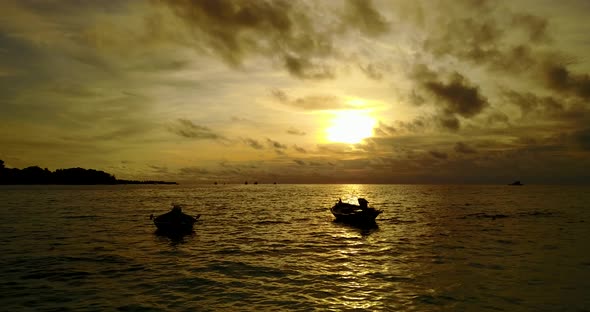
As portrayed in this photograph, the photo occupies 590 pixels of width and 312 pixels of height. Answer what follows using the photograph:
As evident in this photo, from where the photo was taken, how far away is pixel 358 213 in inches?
2003

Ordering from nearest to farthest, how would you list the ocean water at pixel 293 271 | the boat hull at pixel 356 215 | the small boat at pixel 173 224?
the ocean water at pixel 293 271 → the small boat at pixel 173 224 → the boat hull at pixel 356 215

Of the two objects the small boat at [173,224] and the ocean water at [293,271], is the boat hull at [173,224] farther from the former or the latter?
the ocean water at [293,271]

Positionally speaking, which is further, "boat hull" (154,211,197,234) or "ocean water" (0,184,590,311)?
"boat hull" (154,211,197,234)

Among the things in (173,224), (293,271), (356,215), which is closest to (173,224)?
(173,224)

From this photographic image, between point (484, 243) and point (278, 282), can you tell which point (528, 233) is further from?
point (278, 282)

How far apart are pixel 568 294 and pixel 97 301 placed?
2462 cm

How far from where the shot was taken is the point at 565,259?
93.1 ft

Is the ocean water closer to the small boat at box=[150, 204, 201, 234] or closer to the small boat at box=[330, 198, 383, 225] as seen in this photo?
the small boat at box=[150, 204, 201, 234]

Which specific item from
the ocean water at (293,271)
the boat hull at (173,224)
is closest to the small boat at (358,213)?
the ocean water at (293,271)

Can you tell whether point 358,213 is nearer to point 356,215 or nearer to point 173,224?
point 356,215

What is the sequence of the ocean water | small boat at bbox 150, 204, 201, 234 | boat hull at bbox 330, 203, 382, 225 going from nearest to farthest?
the ocean water < small boat at bbox 150, 204, 201, 234 < boat hull at bbox 330, 203, 382, 225

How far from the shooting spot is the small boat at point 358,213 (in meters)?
50.1

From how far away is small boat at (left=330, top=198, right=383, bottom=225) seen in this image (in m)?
50.1

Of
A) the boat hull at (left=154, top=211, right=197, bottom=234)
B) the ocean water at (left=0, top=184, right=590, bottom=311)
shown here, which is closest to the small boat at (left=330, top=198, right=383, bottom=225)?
the ocean water at (left=0, top=184, right=590, bottom=311)
